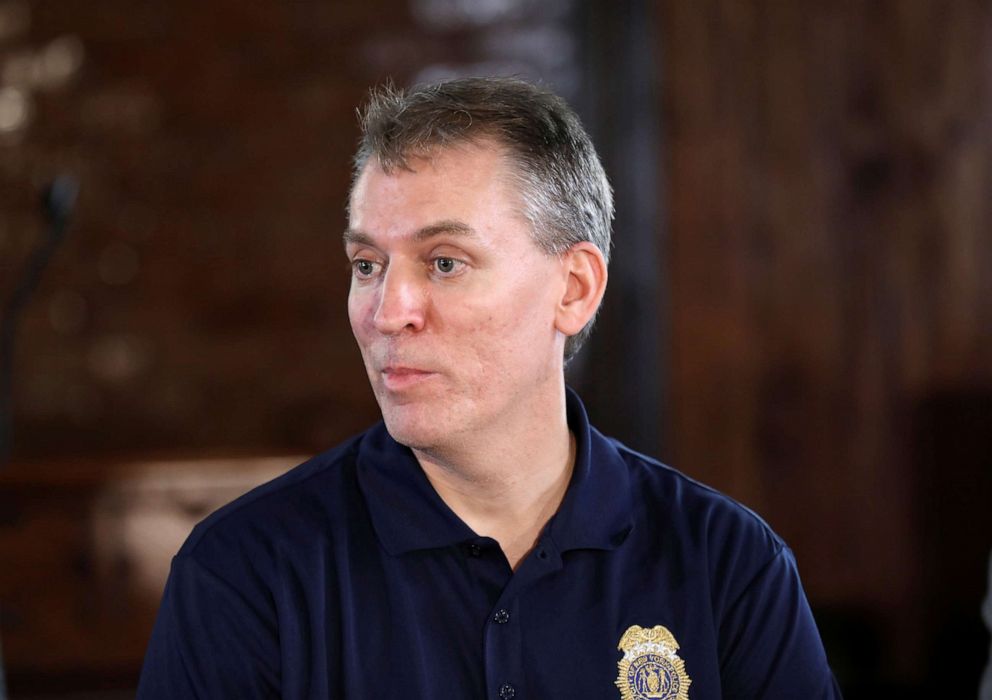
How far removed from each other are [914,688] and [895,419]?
842mm

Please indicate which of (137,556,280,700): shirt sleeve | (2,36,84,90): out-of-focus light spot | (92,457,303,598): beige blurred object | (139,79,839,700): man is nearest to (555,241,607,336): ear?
(139,79,839,700): man

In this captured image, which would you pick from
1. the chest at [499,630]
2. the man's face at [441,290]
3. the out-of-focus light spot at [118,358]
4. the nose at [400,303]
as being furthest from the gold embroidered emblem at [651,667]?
the out-of-focus light spot at [118,358]

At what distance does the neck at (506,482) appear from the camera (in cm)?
149

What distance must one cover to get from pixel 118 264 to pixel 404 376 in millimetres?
2636

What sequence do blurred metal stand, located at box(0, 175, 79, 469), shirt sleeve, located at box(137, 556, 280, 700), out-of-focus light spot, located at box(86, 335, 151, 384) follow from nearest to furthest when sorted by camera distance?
shirt sleeve, located at box(137, 556, 280, 700) < blurred metal stand, located at box(0, 175, 79, 469) < out-of-focus light spot, located at box(86, 335, 151, 384)

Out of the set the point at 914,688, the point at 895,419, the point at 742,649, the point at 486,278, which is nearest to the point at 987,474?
the point at 895,419

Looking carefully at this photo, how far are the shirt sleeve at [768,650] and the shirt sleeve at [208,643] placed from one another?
0.55 metres

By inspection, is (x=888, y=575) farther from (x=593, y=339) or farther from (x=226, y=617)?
(x=226, y=617)

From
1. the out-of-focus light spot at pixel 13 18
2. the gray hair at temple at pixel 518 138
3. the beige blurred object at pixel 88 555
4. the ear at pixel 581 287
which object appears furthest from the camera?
the out-of-focus light spot at pixel 13 18

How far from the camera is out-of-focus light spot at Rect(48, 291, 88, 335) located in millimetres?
3797

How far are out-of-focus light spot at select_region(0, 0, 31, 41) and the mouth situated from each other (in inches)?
112

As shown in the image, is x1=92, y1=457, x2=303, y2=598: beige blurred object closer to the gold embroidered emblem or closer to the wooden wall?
the wooden wall

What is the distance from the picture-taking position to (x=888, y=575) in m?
3.82

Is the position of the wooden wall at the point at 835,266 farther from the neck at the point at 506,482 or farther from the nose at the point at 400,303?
the nose at the point at 400,303
